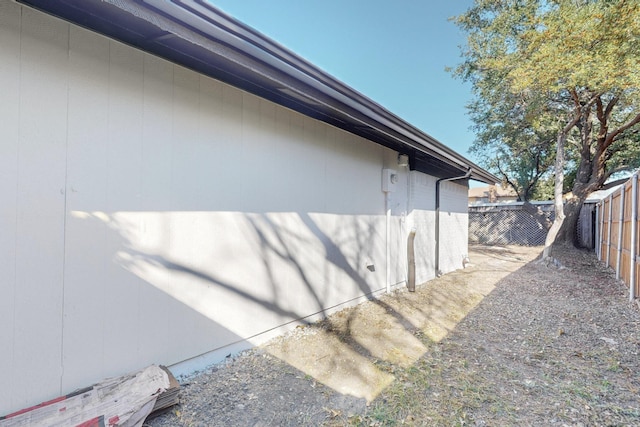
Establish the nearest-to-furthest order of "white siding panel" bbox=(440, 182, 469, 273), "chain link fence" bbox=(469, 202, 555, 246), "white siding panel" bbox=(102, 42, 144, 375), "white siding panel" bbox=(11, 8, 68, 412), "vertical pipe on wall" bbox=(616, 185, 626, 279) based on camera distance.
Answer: "white siding panel" bbox=(11, 8, 68, 412), "white siding panel" bbox=(102, 42, 144, 375), "vertical pipe on wall" bbox=(616, 185, 626, 279), "white siding panel" bbox=(440, 182, 469, 273), "chain link fence" bbox=(469, 202, 555, 246)

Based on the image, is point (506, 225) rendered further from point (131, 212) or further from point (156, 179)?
point (131, 212)

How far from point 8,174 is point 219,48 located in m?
1.49

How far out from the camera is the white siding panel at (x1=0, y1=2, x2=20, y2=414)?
1.78 metres

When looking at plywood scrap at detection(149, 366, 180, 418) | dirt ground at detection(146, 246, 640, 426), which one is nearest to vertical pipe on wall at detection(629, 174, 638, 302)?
dirt ground at detection(146, 246, 640, 426)

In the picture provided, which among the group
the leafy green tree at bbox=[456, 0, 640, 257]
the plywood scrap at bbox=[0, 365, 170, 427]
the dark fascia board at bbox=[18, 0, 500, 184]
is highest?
the leafy green tree at bbox=[456, 0, 640, 257]

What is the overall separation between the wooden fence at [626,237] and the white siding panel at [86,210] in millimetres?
6655

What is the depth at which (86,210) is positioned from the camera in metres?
2.09

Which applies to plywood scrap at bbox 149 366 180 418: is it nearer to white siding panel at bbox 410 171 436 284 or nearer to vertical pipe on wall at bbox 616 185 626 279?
white siding panel at bbox 410 171 436 284

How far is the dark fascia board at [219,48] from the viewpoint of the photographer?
1851mm

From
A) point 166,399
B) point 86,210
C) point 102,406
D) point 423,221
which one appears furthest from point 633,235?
point 86,210

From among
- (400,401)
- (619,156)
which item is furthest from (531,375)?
(619,156)

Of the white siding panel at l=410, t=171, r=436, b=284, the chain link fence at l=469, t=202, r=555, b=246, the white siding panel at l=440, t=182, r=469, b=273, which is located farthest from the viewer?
the chain link fence at l=469, t=202, r=555, b=246

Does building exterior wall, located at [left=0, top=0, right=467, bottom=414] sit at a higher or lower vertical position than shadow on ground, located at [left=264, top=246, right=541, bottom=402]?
higher

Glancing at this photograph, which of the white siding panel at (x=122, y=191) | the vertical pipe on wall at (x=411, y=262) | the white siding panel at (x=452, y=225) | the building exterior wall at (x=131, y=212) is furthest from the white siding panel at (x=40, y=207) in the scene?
the white siding panel at (x=452, y=225)
